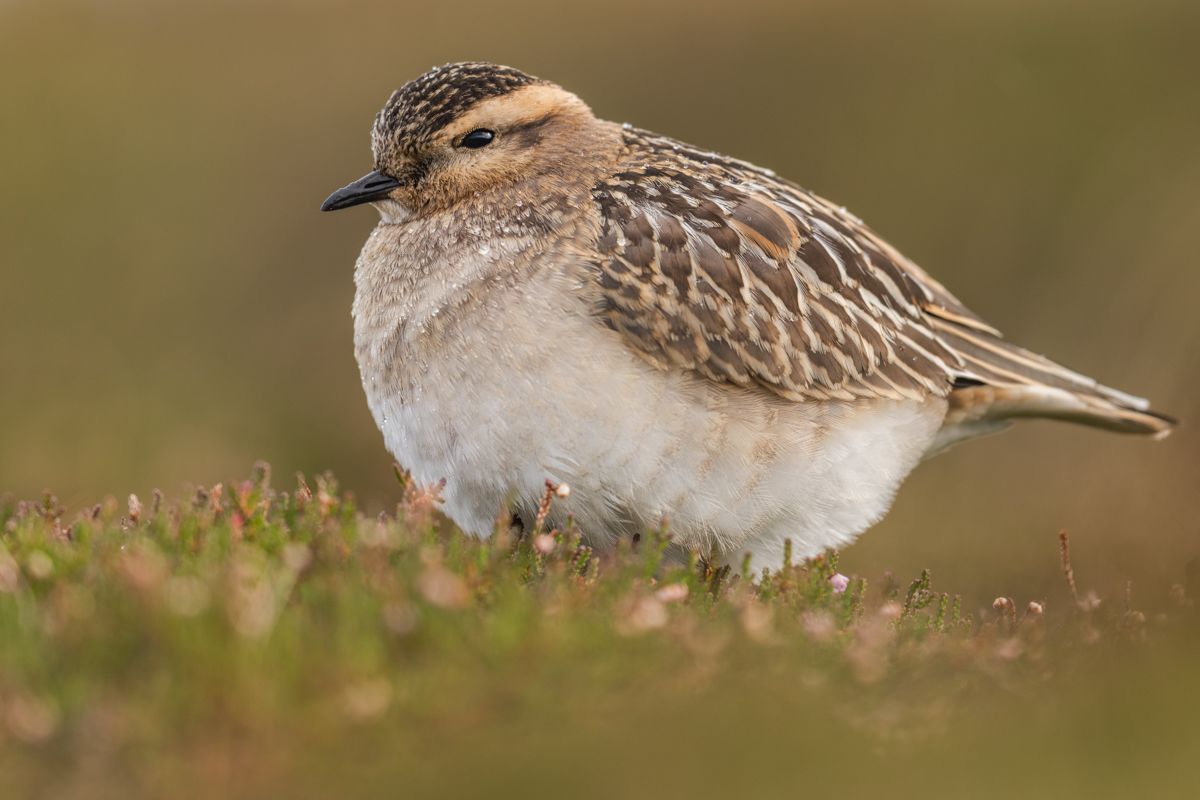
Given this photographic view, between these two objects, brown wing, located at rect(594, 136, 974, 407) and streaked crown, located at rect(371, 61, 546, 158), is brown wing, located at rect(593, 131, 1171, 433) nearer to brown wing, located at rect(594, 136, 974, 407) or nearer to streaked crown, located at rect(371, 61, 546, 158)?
brown wing, located at rect(594, 136, 974, 407)

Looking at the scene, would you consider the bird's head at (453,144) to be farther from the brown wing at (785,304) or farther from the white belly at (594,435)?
the white belly at (594,435)

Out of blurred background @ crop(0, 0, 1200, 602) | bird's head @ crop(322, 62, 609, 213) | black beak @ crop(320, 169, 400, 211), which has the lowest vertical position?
blurred background @ crop(0, 0, 1200, 602)

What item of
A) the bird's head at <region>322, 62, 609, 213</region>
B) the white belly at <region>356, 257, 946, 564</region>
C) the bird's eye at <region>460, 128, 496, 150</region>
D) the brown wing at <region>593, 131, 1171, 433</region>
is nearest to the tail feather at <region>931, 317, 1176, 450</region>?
the brown wing at <region>593, 131, 1171, 433</region>

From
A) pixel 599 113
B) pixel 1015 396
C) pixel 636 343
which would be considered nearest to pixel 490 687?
pixel 636 343

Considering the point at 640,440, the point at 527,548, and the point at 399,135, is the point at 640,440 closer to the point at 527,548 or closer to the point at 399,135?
the point at 527,548

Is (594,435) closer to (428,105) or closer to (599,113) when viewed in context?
(428,105)

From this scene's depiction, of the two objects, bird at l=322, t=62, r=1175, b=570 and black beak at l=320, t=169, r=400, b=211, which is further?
black beak at l=320, t=169, r=400, b=211

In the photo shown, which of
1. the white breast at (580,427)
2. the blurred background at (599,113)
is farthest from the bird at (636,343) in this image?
the blurred background at (599,113)
